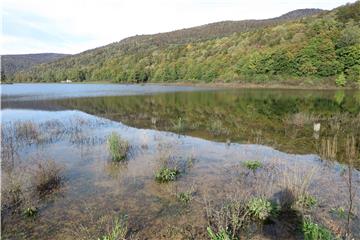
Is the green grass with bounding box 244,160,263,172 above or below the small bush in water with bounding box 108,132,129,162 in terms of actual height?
below

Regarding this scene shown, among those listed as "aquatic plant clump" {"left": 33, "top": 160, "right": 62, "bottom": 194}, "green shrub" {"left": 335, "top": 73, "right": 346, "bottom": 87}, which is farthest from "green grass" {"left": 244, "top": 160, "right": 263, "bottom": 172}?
"green shrub" {"left": 335, "top": 73, "right": 346, "bottom": 87}

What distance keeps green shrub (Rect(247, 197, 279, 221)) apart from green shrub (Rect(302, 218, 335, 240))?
996 millimetres

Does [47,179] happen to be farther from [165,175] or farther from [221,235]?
[221,235]

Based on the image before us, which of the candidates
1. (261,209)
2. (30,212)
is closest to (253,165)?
(261,209)

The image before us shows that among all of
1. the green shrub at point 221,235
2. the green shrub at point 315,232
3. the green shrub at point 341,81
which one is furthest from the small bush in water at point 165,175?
the green shrub at point 341,81

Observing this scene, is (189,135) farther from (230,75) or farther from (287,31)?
(287,31)

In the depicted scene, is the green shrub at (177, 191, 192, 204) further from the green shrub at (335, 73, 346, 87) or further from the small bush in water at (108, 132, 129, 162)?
the green shrub at (335, 73, 346, 87)

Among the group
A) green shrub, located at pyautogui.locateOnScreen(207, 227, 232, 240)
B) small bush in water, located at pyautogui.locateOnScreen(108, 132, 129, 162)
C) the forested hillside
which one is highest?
the forested hillside

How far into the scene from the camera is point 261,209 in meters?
8.51

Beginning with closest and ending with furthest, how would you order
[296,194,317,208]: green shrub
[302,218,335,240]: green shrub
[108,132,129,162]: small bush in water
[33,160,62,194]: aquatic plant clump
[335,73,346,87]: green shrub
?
1. [302,218,335,240]: green shrub
2. [296,194,317,208]: green shrub
3. [33,160,62,194]: aquatic plant clump
4. [108,132,129,162]: small bush in water
5. [335,73,346,87]: green shrub

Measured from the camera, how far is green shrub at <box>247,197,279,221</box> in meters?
8.48

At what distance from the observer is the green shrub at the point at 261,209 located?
8.48 meters

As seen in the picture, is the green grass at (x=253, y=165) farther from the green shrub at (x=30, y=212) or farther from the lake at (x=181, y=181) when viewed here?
the green shrub at (x=30, y=212)

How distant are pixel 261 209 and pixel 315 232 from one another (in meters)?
1.69
